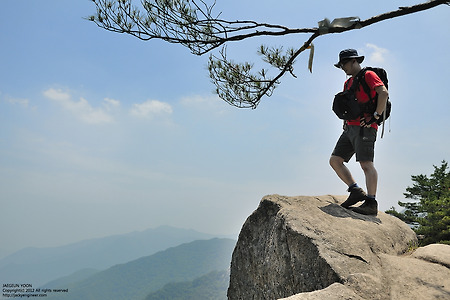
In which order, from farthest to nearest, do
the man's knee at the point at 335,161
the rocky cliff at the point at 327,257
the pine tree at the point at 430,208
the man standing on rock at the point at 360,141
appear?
1. the pine tree at the point at 430,208
2. the man's knee at the point at 335,161
3. the man standing on rock at the point at 360,141
4. the rocky cliff at the point at 327,257

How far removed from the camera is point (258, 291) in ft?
13.7

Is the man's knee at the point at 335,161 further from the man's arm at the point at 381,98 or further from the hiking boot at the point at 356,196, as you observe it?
the man's arm at the point at 381,98

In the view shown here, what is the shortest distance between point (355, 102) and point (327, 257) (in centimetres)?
206

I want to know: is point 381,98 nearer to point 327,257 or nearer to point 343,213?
point 343,213

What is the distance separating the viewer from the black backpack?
14.2 feet

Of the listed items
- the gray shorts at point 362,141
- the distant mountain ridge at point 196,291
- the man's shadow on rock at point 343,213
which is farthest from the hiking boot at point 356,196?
the distant mountain ridge at point 196,291

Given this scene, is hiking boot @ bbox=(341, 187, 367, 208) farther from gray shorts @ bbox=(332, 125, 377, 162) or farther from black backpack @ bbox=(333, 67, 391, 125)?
black backpack @ bbox=(333, 67, 391, 125)

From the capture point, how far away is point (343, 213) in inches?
170

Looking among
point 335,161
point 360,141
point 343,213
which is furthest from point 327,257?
point 335,161

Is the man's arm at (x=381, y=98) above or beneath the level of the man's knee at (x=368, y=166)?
above

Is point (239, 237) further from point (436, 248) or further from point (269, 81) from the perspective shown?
point (269, 81)

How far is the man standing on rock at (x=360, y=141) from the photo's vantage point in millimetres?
4289

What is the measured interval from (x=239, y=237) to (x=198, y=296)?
13487cm

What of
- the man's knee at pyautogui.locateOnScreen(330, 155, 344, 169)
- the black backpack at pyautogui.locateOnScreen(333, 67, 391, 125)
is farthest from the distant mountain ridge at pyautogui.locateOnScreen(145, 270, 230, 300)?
the black backpack at pyautogui.locateOnScreen(333, 67, 391, 125)
